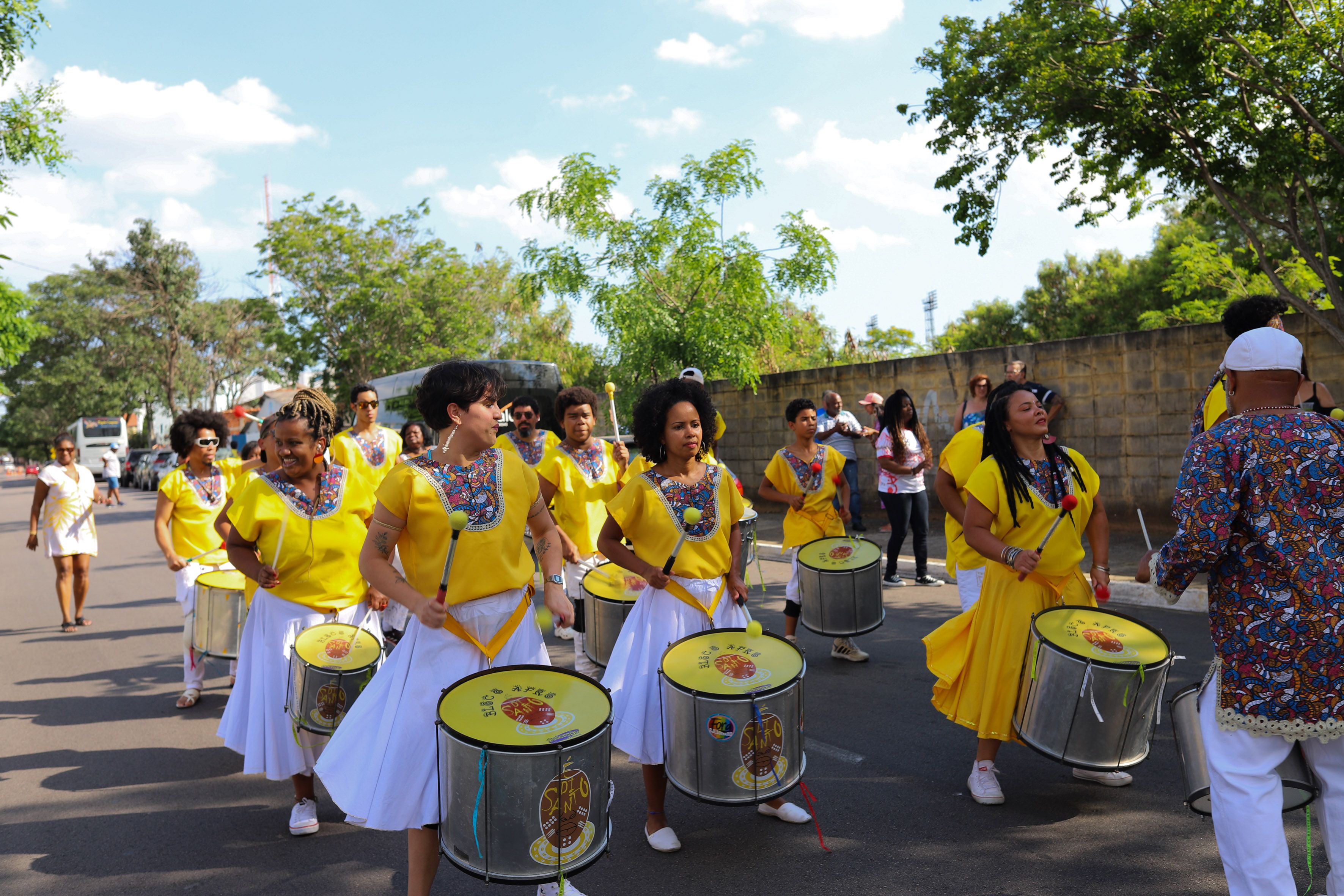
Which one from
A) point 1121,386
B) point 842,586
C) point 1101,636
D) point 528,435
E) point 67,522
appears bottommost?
point 67,522

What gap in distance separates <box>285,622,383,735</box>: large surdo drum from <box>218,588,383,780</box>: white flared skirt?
137 millimetres

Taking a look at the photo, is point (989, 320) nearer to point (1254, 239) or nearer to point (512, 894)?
point (1254, 239)

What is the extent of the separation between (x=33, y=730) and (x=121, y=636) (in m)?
3.24

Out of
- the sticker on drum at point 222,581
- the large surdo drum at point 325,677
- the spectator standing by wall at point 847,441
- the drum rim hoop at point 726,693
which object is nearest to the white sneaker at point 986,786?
the drum rim hoop at point 726,693

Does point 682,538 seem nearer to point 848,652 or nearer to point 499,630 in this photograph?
point 499,630

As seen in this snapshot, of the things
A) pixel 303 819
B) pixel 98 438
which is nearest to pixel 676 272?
pixel 303 819

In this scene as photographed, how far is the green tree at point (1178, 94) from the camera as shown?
8.59m

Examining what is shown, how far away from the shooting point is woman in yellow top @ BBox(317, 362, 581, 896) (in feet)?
10.3

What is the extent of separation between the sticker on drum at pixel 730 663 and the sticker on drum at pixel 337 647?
1.42m

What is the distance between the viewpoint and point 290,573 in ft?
14.6

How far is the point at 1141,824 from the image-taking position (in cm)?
397

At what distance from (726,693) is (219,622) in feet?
12.2

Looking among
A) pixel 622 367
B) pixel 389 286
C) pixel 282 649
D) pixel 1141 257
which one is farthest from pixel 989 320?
pixel 282 649

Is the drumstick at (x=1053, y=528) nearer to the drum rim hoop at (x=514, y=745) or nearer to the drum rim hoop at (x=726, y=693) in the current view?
the drum rim hoop at (x=726, y=693)
